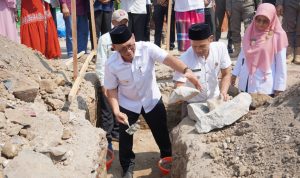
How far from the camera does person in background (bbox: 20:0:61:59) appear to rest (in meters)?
6.85

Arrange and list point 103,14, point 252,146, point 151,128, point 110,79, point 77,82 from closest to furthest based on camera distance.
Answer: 1. point 252,146
2. point 110,79
3. point 151,128
4. point 77,82
5. point 103,14

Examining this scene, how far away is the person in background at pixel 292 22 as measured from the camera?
7.16 m

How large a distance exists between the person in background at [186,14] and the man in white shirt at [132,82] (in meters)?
2.56

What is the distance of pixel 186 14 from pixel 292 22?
6.65ft

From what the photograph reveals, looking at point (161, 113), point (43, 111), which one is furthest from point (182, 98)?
point (43, 111)

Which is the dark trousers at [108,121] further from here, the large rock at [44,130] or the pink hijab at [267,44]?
the pink hijab at [267,44]

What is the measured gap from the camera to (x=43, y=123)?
425 cm

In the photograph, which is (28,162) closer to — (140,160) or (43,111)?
(43,111)

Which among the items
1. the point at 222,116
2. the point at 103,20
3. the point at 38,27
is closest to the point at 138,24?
the point at 103,20

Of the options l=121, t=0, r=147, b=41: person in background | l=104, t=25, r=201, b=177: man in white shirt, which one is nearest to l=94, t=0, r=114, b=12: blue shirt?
→ l=121, t=0, r=147, b=41: person in background

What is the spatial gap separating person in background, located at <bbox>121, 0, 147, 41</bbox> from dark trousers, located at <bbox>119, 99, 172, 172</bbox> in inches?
114

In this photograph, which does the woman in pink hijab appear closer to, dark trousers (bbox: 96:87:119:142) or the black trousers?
dark trousers (bbox: 96:87:119:142)

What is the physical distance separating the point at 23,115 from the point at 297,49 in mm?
5410

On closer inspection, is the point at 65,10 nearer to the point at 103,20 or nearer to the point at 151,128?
the point at 103,20
